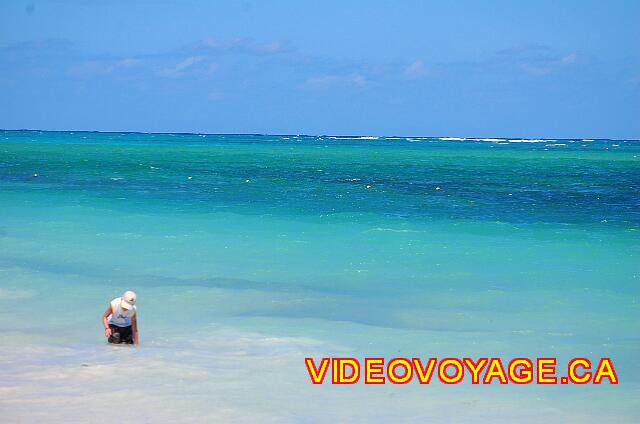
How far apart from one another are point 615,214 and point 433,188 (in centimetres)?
1308

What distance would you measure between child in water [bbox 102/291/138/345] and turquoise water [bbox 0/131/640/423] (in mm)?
250

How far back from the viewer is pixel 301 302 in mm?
13789

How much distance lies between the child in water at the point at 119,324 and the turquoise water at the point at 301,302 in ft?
0.82

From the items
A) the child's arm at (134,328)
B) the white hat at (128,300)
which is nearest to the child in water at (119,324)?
the child's arm at (134,328)

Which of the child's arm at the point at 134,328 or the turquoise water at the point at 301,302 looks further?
the child's arm at the point at 134,328

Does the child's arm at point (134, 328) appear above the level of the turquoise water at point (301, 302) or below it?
above

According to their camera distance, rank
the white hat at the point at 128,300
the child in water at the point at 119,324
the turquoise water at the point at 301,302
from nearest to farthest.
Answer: the turquoise water at the point at 301,302 → the white hat at the point at 128,300 → the child in water at the point at 119,324

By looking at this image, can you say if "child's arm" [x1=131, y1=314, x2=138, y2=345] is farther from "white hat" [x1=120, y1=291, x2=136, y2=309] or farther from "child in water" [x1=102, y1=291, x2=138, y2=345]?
"white hat" [x1=120, y1=291, x2=136, y2=309]

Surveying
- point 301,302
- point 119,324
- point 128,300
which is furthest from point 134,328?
point 301,302

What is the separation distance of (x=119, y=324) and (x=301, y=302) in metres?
4.10

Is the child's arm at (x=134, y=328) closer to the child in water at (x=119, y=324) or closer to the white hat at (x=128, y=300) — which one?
the child in water at (x=119, y=324)

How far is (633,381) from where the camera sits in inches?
383

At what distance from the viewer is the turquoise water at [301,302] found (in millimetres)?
8562

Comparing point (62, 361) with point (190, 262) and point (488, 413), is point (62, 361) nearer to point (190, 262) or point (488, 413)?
point (488, 413)
